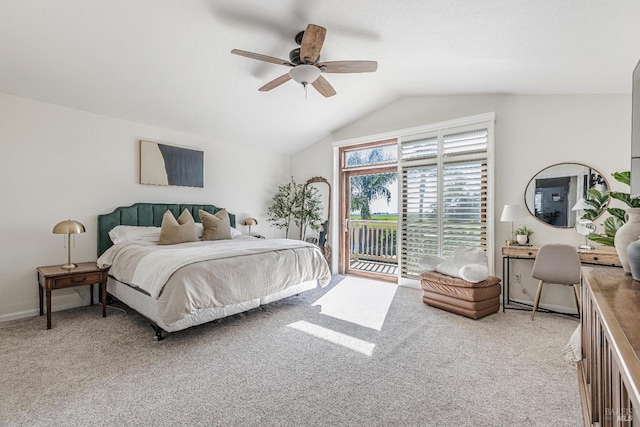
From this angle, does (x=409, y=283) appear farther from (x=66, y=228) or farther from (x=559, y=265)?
(x=66, y=228)

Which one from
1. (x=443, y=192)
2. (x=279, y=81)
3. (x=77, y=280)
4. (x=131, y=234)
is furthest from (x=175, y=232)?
(x=443, y=192)

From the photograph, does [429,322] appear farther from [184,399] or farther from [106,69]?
[106,69]

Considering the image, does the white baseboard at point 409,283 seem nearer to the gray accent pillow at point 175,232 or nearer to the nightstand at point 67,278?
the gray accent pillow at point 175,232

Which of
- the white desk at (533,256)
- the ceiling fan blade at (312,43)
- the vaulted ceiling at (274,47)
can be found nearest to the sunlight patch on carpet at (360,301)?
the white desk at (533,256)

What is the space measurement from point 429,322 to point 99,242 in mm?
3975

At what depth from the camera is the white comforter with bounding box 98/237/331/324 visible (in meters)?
2.50

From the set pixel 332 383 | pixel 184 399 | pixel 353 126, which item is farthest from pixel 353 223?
pixel 184 399

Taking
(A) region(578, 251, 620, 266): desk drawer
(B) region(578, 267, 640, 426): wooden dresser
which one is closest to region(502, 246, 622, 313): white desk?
(A) region(578, 251, 620, 266): desk drawer

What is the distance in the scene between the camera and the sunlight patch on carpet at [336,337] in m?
2.53

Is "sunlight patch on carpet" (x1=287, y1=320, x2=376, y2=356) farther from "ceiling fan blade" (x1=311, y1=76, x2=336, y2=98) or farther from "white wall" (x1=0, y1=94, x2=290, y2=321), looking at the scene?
"white wall" (x1=0, y1=94, x2=290, y2=321)

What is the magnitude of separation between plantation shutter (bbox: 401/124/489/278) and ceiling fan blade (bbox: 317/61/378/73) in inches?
79.0

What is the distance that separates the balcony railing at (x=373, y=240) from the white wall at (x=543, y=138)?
87.7 inches

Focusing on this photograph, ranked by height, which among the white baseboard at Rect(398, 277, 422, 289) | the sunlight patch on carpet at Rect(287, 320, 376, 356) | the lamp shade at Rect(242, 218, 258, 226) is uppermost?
the lamp shade at Rect(242, 218, 258, 226)

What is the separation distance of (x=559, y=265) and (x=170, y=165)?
16.3 ft
